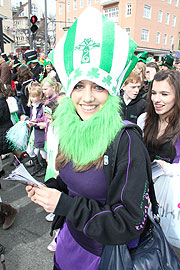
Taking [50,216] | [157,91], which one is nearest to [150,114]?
[157,91]

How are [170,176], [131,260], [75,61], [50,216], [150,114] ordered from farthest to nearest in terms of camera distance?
[50,216] < [150,114] < [170,176] < [75,61] < [131,260]

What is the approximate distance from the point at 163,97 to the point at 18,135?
252cm

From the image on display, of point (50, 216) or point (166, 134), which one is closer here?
point (166, 134)

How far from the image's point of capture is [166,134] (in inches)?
72.6

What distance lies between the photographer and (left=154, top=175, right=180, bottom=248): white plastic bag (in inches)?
65.2

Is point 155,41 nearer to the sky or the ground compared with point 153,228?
nearer to the sky

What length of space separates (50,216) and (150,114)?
190cm

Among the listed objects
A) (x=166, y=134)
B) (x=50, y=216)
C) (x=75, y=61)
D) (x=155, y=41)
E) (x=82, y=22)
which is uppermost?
(x=155, y=41)

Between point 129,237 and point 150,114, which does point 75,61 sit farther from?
point 150,114

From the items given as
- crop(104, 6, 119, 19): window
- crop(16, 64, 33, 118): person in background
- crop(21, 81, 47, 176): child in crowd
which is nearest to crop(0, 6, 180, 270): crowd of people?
crop(21, 81, 47, 176): child in crowd

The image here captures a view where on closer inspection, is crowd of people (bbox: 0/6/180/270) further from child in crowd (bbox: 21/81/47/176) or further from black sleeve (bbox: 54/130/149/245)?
child in crowd (bbox: 21/81/47/176)

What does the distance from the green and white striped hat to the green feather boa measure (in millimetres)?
118

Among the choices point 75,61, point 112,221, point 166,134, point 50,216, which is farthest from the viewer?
point 50,216

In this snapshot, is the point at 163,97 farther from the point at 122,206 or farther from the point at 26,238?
the point at 26,238
